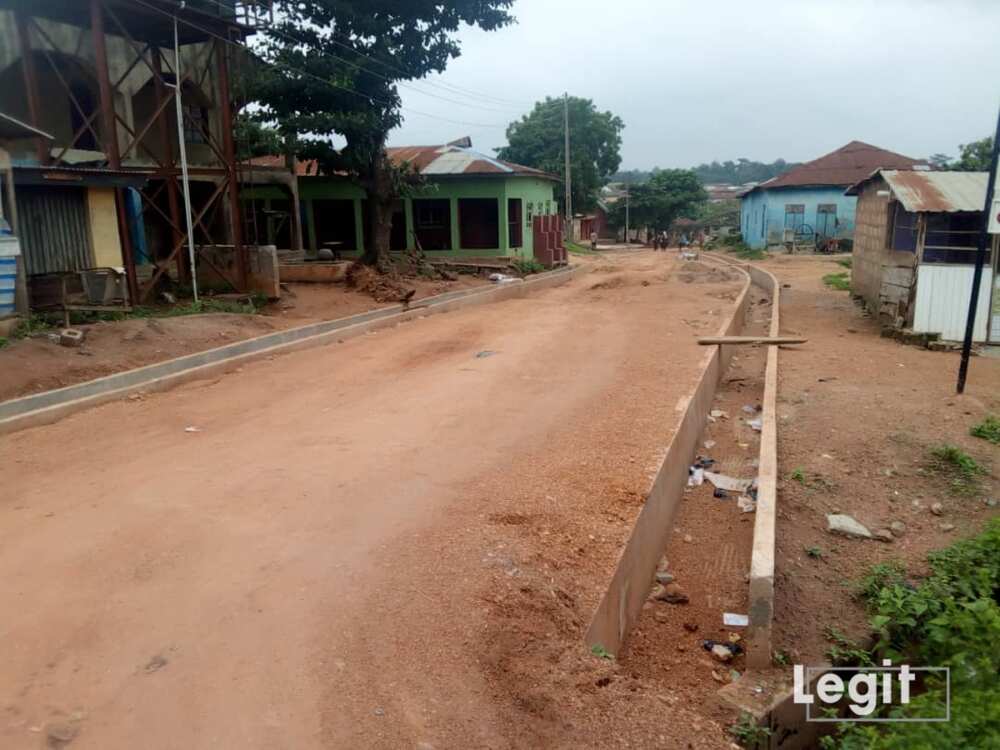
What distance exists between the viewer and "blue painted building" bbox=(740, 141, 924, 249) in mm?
40000

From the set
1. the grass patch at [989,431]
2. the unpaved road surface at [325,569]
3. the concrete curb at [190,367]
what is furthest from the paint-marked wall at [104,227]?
the grass patch at [989,431]

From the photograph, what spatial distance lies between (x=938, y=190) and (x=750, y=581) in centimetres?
1281

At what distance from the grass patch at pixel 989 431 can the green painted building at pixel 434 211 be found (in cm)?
2116

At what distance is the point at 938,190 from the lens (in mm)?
15414

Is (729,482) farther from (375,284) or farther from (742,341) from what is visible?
(375,284)

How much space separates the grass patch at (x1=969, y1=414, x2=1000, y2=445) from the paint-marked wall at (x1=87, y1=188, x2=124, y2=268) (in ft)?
→ 45.8

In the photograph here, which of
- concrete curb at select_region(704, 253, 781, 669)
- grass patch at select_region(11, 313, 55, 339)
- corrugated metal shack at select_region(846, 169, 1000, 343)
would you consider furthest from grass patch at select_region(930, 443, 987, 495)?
grass patch at select_region(11, 313, 55, 339)

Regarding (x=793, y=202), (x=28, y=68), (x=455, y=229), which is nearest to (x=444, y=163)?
(x=455, y=229)

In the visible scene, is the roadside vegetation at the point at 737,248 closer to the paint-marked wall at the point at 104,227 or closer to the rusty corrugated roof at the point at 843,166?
the rusty corrugated roof at the point at 843,166

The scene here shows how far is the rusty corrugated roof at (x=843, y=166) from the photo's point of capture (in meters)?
40.0

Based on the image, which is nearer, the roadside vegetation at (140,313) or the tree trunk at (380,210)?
the roadside vegetation at (140,313)

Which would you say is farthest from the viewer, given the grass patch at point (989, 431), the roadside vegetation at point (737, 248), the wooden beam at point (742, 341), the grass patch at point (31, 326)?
the roadside vegetation at point (737, 248)

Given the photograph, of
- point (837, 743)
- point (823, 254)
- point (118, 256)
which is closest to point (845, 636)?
point (837, 743)

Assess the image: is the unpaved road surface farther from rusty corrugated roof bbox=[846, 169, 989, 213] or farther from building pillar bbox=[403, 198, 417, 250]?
building pillar bbox=[403, 198, 417, 250]
